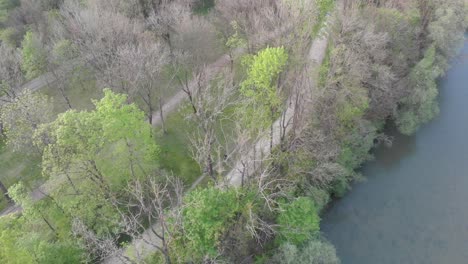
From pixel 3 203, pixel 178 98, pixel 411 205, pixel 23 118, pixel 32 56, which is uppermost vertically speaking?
pixel 32 56

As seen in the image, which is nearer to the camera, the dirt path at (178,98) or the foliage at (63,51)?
the foliage at (63,51)

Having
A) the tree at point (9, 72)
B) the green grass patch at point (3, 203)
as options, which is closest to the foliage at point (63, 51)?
the tree at point (9, 72)

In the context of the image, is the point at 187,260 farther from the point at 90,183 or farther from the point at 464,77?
the point at 464,77

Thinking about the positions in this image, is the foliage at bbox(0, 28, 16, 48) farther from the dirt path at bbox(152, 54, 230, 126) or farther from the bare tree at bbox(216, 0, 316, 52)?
the bare tree at bbox(216, 0, 316, 52)

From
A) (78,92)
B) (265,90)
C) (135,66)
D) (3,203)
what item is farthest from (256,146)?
(78,92)

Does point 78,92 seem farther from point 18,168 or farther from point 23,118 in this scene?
point 23,118

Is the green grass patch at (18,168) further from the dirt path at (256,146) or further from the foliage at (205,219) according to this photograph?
the foliage at (205,219)
